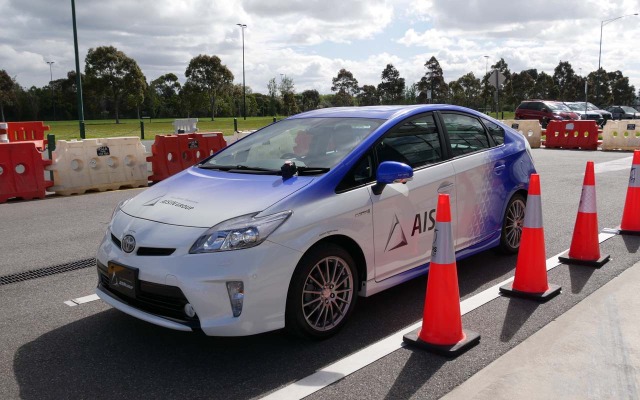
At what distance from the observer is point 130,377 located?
334 cm

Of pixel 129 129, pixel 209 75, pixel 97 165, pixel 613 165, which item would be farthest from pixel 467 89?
pixel 97 165

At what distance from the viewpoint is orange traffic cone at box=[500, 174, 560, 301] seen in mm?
4484

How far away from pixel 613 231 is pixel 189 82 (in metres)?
70.0

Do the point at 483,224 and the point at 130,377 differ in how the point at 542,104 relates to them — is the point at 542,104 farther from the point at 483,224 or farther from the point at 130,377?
the point at 130,377

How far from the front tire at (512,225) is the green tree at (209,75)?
67383 mm

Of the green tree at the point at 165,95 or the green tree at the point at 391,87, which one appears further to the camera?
the green tree at the point at 165,95

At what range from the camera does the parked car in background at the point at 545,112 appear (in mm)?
30641

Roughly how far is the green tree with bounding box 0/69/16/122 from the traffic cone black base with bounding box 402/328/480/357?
79.7m

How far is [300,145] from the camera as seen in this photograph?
4.52 meters

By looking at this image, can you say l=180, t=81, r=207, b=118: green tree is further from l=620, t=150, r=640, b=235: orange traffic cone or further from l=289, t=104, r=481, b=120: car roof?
l=289, t=104, r=481, b=120: car roof

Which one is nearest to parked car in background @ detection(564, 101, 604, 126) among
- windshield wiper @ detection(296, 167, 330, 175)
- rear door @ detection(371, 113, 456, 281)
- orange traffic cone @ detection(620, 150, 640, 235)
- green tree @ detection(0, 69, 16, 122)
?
orange traffic cone @ detection(620, 150, 640, 235)

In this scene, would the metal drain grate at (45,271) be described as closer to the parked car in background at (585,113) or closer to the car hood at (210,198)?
the car hood at (210,198)

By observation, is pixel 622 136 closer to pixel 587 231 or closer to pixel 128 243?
pixel 587 231

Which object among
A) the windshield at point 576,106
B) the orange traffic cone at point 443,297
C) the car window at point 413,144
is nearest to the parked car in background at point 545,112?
the windshield at point 576,106
